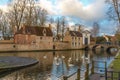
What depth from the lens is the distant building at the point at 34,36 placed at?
65125 mm

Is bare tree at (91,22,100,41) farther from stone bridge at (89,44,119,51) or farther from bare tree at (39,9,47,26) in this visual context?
bare tree at (39,9,47,26)

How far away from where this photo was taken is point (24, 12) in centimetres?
6266

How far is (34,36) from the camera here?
67.2 m

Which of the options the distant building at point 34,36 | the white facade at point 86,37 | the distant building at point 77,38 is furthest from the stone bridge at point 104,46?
the distant building at point 34,36

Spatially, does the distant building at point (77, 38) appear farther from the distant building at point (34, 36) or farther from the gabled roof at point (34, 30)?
the distant building at point (34, 36)

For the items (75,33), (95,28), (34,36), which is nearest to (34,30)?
(34,36)

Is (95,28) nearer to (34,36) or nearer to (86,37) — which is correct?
(86,37)

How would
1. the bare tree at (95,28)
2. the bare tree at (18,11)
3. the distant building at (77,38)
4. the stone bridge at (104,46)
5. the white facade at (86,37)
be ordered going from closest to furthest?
the bare tree at (18,11)
the distant building at (77,38)
the stone bridge at (104,46)
the bare tree at (95,28)
the white facade at (86,37)

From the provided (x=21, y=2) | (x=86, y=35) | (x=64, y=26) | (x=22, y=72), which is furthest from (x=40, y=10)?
(x=22, y=72)

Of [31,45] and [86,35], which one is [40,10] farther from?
[86,35]

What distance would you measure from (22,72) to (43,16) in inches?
1848

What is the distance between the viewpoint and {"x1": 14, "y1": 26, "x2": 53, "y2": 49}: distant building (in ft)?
214

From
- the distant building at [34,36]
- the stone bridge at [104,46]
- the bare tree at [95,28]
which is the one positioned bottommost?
the stone bridge at [104,46]

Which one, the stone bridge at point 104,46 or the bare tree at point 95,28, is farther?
the bare tree at point 95,28
